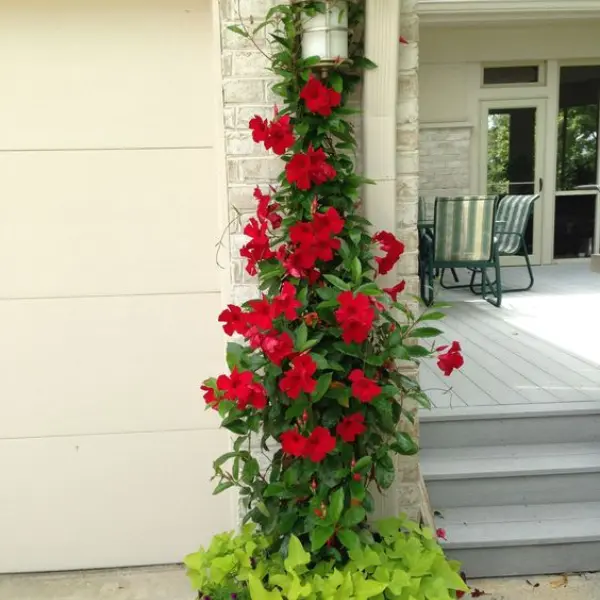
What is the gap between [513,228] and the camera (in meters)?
5.75

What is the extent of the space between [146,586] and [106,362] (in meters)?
0.80

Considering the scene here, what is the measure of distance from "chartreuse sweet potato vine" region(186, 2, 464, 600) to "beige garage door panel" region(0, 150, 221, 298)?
0.41 meters

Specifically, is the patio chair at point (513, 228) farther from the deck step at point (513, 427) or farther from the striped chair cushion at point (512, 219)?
the deck step at point (513, 427)

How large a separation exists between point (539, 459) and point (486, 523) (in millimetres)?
361

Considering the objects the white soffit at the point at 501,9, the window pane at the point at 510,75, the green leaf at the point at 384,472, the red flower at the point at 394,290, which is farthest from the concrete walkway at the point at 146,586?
the window pane at the point at 510,75

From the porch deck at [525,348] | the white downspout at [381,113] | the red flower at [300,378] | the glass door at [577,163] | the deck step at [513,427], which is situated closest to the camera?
the red flower at [300,378]

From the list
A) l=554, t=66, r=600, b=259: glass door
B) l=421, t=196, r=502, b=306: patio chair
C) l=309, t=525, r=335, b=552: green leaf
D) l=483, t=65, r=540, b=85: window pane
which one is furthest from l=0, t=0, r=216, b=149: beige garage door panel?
l=554, t=66, r=600, b=259: glass door

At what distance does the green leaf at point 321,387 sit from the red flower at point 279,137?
1.97 ft

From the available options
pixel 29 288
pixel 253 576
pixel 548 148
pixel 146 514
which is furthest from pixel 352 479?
pixel 548 148

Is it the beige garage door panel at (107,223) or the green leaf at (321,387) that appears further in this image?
the beige garage door panel at (107,223)

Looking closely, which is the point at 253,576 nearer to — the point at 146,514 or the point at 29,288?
the point at 146,514

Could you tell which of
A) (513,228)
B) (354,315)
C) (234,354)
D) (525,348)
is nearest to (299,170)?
(354,315)

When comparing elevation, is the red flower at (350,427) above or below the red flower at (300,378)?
below

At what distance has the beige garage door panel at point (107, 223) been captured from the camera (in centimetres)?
220
